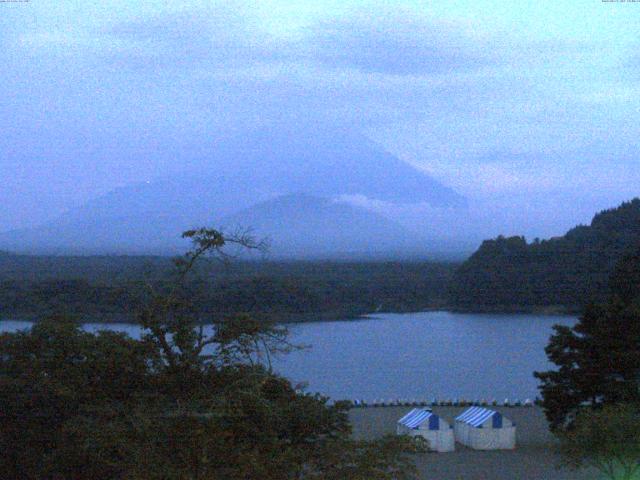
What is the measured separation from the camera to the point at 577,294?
1017 cm

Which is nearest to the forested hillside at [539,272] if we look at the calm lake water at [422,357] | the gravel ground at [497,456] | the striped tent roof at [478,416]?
the calm lake water at [422,357]

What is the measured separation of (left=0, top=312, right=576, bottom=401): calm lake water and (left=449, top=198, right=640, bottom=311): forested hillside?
0.37 m

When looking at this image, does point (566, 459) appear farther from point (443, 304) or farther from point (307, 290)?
point (443, 304)

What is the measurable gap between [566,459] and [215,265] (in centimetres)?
266

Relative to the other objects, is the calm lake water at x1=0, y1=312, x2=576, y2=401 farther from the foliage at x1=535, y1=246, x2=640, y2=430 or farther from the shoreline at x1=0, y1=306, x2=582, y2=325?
the foliage at x1=535, y1=246, x2=640, y2=430

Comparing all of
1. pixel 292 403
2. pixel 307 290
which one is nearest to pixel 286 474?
pixel 292 403

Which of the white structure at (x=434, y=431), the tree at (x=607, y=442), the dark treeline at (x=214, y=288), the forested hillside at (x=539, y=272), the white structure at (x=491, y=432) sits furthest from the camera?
the forested hillside at (x=539, y=272)

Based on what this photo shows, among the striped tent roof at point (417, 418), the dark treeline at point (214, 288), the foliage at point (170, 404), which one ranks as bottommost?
the striped tent roof at point (417, 418)

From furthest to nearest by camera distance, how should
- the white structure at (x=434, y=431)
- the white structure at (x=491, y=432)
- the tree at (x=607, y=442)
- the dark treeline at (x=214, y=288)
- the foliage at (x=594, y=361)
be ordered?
the white structure at (x=491, y=432)
the white structure at (x=434, y=431)
the foliage at (x=594, y=361)
the tree at (x=607, y=442)
the dark treeline at (x=214, y=288)

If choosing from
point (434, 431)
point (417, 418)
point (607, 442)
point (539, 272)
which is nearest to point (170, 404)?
point (607, 442)

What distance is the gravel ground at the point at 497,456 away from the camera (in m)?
5.93

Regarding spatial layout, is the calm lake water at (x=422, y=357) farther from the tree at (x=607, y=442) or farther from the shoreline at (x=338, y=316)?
the tree at (x=607, y=442)

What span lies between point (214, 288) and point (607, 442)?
8.45 ft

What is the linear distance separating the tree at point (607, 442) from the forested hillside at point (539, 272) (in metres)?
4.38
